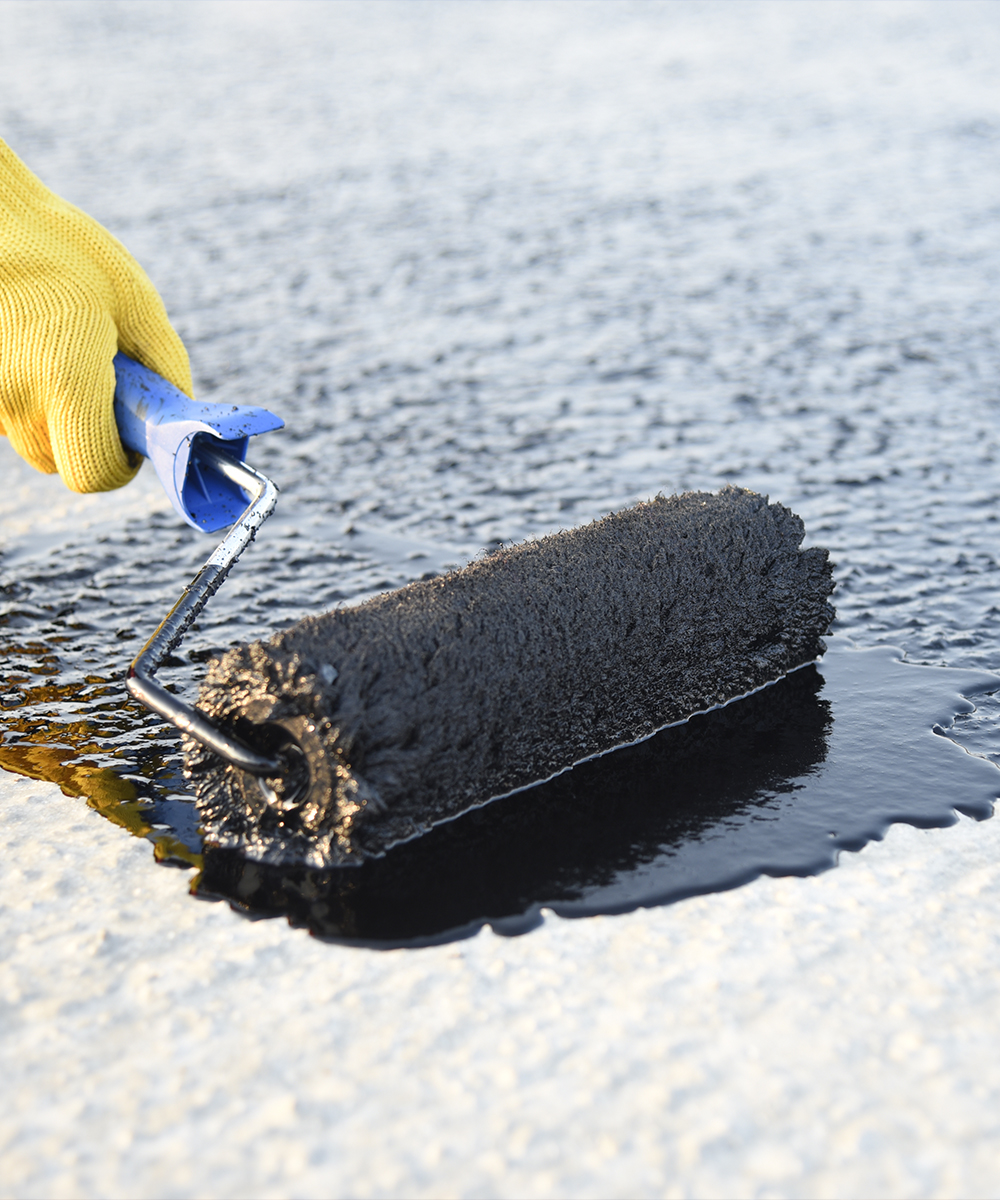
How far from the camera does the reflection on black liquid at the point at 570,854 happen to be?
3.02 meters

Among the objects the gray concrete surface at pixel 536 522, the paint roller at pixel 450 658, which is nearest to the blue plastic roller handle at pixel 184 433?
the paint roller at pixel 450 658

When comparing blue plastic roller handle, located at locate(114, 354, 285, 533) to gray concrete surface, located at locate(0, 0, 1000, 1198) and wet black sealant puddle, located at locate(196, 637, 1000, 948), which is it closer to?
gray concrete surface, located at locate(0, 0, 1000, 1198)

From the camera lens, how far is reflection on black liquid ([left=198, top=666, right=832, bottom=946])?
9.92 feet

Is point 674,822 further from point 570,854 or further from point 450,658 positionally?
point 450,658

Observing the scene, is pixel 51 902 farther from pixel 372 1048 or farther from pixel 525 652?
pixel 525 652

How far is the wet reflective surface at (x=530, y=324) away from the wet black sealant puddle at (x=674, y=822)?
75mm

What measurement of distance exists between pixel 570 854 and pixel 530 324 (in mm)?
5584

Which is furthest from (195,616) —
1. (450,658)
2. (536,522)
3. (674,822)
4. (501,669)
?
(536,522)

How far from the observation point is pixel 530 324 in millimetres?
8250

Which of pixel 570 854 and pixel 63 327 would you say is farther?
pixel 63 327

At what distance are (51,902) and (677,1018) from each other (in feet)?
5.00

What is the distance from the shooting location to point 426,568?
5.09 metres

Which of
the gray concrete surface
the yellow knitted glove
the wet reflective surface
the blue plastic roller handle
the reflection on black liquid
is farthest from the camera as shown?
the wet reflective surface

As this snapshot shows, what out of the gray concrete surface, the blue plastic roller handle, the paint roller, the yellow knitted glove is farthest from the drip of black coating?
the yellow knitted glove
